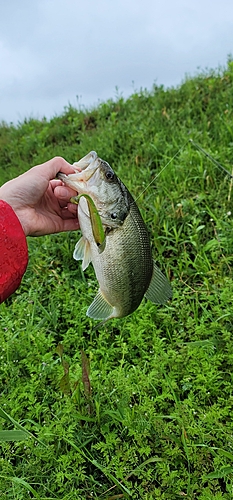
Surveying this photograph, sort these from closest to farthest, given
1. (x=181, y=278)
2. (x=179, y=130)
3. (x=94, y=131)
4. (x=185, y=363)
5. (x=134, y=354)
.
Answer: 1. (x=185, y=363)
2. (x=134, y=354)
3. (x=181, y=278)
4. (x=179, y=130)
5. (x=94, y=131)

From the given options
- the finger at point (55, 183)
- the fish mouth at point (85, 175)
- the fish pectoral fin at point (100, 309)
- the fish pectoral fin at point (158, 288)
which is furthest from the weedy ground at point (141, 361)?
the fish mouth at point (85, 175)

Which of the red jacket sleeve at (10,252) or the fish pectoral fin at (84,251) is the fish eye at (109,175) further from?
the red jacket sleeve at (10,252)

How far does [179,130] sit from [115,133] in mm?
807

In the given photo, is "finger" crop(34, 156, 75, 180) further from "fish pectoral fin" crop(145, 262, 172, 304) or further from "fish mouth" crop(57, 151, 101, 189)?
"fish pectoral fin" crop(145, 262, 172, 304)

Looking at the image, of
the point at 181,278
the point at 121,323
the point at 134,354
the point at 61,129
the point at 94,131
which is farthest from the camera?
the point at 61,129

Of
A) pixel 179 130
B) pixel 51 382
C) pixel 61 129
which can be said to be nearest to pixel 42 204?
pixel 51 382

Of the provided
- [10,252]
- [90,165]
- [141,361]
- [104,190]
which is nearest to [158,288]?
[104,190]

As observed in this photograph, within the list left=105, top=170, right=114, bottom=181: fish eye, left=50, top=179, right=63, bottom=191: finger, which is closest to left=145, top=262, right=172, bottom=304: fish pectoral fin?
left=105, top=170, right=114, bottom=181: fish eye

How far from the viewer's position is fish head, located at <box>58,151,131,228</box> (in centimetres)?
203

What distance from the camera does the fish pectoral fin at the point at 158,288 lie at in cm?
209

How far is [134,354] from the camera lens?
10.8 feet

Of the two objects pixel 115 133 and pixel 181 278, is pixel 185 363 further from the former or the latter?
pixel 115 133

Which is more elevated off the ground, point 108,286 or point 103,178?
point 103,178

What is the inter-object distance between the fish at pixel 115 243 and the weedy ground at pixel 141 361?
0.78 metres
